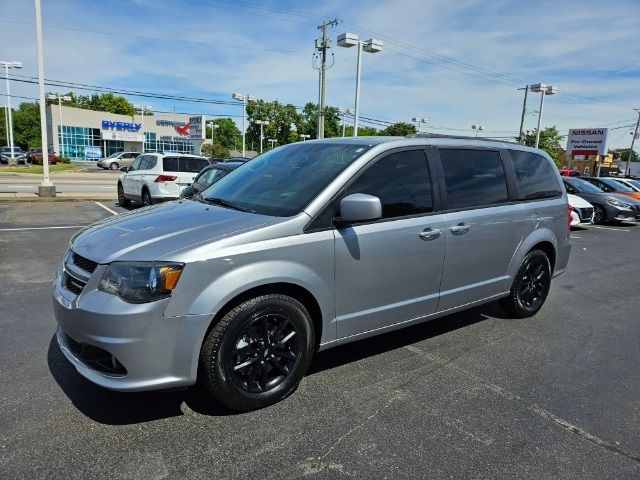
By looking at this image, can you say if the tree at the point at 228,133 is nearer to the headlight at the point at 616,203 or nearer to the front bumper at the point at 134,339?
the headlight at the point at 616,203

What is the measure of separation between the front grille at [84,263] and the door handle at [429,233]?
2.35 meters

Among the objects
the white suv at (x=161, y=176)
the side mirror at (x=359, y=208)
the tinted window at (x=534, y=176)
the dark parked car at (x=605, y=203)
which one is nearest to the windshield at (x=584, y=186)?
the dark parked car at (x=605, y=203)

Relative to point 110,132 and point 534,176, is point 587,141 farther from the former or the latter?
point 110,132

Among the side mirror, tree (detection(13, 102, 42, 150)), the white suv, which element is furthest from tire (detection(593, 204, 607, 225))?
tree (detection(13, 102, 42, 150))

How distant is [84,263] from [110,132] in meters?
71.7

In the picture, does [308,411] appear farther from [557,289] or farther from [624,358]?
[557,289]

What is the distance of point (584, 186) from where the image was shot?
16969mm

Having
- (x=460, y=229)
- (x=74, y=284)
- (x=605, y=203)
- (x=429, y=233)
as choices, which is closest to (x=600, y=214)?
(x=605, y=203)

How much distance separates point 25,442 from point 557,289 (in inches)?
256

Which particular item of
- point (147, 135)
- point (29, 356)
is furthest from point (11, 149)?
point (29, 356)

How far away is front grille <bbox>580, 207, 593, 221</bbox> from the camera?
13.9 metres

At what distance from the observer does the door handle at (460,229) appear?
13.1ft

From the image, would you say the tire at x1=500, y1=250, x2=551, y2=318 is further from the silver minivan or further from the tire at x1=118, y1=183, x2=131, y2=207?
the tire at x1=118, y1=183, x2=131, y2=207

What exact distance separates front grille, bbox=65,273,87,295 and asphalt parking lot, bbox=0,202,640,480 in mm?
788
